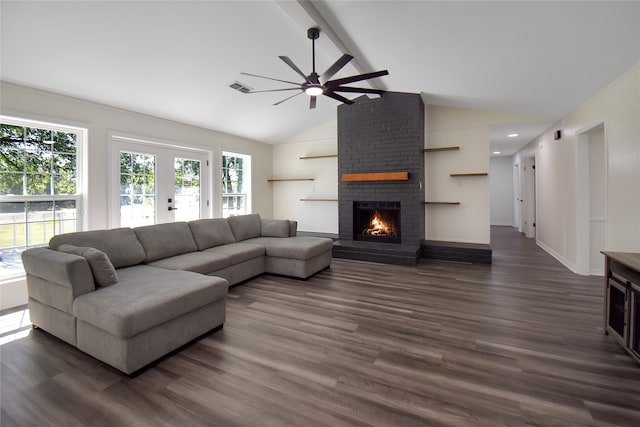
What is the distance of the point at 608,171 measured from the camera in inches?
132

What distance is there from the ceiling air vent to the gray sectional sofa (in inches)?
86.4

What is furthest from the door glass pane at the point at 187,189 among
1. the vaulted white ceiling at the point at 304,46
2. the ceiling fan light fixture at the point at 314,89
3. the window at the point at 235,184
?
the ceiling fan light fixture at the point at 314,89

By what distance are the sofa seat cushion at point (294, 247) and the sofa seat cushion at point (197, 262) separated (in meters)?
0.75

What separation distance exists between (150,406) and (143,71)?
3.42m

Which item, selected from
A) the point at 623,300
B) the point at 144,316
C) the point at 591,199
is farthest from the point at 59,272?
the point at 591,199

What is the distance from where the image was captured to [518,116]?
515 centimetres

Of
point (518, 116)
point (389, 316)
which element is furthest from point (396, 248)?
point (518, 116)

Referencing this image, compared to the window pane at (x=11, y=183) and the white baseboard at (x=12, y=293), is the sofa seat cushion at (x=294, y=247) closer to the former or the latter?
the white baseboard at (x=12, y=293)

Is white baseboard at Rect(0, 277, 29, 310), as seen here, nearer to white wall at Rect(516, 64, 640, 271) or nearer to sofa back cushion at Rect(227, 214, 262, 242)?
sofa back cushion at Rect(227, 214, 262, 242)

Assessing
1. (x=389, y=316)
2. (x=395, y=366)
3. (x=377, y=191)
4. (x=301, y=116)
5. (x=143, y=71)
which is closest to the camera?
(x=395, y=366)

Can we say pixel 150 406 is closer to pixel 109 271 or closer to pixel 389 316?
pixel 109 271

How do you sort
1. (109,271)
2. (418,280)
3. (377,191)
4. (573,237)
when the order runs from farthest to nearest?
(377,191), (573,237), (418,280), (109,271)

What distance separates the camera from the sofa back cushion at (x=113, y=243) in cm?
281

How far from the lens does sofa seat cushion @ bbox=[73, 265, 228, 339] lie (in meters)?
1.95
